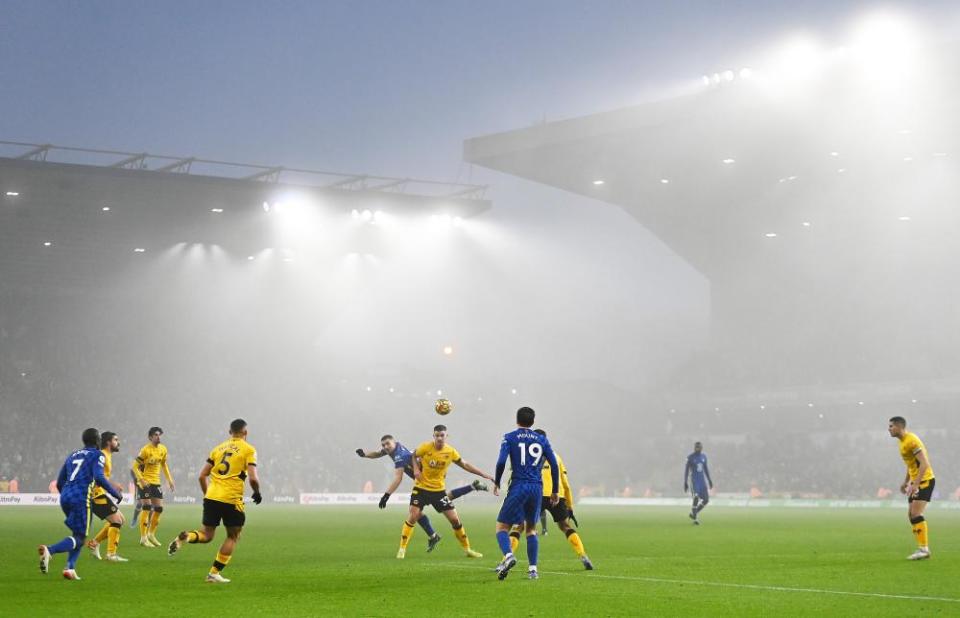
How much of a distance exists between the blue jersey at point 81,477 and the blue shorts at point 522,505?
526cm

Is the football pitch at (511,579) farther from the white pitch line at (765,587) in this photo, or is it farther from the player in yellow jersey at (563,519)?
the player in yellow jersey at (563,519)

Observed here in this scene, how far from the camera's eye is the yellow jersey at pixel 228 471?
15070 millimetres

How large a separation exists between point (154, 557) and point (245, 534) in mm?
8186

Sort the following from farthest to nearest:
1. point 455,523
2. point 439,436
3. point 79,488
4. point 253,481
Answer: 1. point 455,523
2. point 439,436
3. point 79,488
4. point 253,481

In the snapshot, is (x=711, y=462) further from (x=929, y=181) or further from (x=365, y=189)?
(x=365, y=189)

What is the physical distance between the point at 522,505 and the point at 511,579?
99 cm

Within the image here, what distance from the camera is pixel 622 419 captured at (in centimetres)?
8350

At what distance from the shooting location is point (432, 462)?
781 inches

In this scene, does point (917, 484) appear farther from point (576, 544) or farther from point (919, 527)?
point (576, 544)

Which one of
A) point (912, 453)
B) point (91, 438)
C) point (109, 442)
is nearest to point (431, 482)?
point (109, 442)

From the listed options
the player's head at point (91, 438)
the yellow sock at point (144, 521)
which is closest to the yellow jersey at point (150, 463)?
the yellow sock at point (144, 521)

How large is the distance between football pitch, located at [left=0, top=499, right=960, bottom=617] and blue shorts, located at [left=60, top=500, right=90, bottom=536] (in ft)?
2.19

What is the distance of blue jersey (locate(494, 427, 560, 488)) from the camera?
606 inches

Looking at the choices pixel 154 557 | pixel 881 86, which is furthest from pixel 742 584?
pixel 881 86
